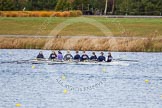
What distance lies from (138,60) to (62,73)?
1214 centimetres

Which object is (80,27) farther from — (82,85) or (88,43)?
(82,85)

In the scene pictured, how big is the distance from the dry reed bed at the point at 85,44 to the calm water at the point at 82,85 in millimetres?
5761

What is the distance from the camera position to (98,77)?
5009 cm

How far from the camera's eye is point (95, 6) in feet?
400

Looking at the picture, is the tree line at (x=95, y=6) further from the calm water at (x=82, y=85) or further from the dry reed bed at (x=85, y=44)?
the calm water at (x=82, y=85)

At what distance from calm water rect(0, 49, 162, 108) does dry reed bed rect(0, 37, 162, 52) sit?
18.9ft

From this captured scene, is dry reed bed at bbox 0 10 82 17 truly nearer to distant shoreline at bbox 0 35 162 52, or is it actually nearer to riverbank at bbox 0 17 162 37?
riverbank at bbox 0 17 162 37

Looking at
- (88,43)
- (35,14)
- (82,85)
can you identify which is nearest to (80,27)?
(35,14)

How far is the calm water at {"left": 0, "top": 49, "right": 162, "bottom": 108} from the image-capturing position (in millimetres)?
38156

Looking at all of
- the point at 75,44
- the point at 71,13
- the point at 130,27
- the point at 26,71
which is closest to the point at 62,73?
the point at 26,71

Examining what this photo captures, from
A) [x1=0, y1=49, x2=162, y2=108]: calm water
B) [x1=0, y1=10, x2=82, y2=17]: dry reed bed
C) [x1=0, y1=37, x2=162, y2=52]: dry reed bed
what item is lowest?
[x1=0, y1=10, x2=82, y2=17]: dry reed bed

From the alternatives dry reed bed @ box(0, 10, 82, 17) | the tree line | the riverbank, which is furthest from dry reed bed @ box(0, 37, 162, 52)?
the tree line

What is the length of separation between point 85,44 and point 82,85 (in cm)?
2434

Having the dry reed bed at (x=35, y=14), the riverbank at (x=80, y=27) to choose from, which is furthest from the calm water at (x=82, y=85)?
the dry reed bed at (x=35, y=14)
